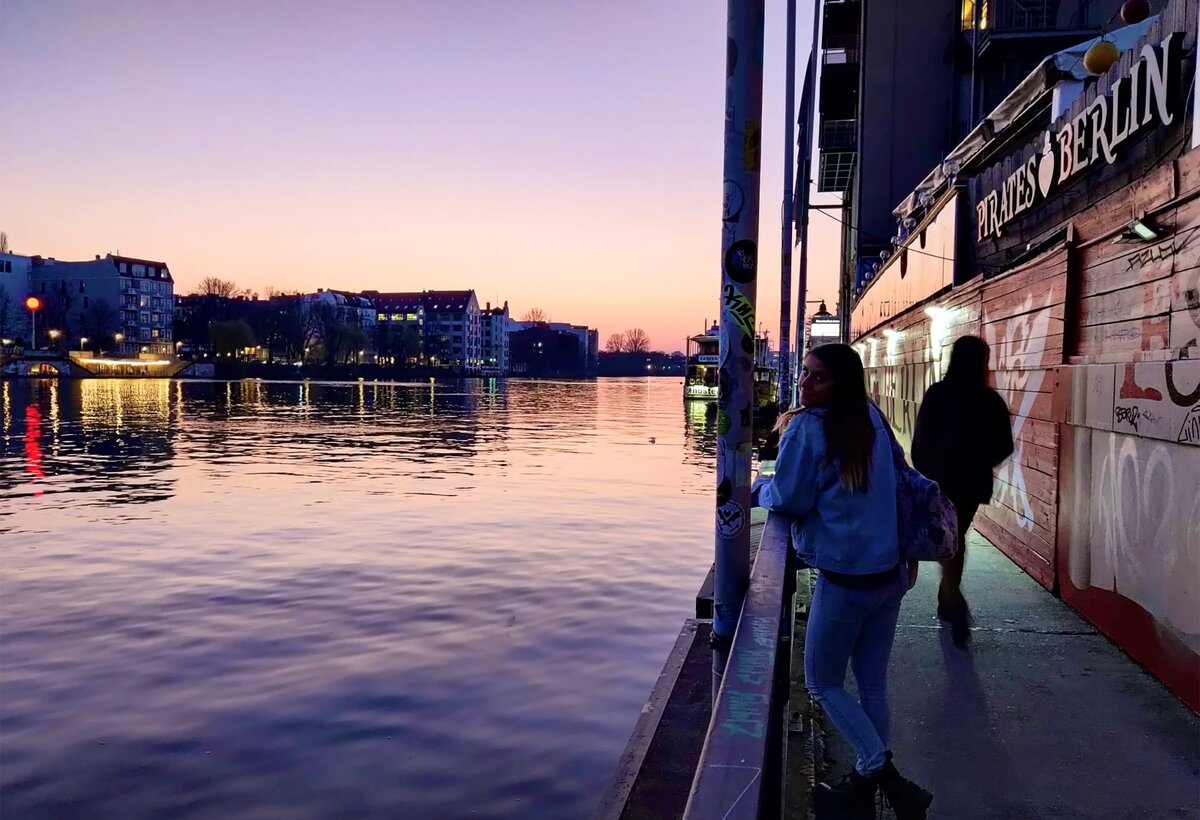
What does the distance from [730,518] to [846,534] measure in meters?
0.94

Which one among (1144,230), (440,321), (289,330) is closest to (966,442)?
(1144,230)

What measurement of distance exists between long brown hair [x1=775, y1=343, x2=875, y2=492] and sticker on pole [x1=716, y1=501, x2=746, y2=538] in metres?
0.96

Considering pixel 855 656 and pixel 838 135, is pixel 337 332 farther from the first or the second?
pixel 855 656

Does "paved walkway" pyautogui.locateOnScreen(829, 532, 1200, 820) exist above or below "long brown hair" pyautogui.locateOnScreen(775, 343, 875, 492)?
below

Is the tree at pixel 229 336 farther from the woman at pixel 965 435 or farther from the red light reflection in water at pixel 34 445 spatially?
the woman at pixel 965 435

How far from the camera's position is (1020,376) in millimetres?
8195

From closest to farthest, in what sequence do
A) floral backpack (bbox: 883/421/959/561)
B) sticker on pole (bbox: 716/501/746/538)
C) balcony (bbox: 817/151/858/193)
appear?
floral backpack (bbox: 883/421/959/561)
sticker on pole (bbox: 716/501/746/538)
balcony (bbox: 817/151/858/193)

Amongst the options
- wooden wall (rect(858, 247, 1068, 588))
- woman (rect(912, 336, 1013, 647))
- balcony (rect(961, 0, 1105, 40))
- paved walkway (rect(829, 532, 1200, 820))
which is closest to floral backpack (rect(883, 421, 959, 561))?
paved walkway (rect(829, 532, 1200, 820))

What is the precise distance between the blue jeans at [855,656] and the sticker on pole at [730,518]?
0.72m

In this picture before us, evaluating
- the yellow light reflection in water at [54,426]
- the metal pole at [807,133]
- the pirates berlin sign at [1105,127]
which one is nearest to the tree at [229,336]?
the yellow light reflection in water at [54,426]

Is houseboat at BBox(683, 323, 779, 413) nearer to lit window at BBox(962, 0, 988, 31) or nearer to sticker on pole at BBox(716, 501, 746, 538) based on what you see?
lit window at BBox(962, 0, 988, 31)

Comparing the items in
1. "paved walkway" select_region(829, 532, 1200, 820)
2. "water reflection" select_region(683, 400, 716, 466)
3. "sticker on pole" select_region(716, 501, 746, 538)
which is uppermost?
"sticker on pole" select_region(716, 501, 746, 538)

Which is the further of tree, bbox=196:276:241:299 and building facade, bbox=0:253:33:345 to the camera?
tree, bbox=196:276:241:299

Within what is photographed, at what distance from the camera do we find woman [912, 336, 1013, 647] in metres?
5.77
